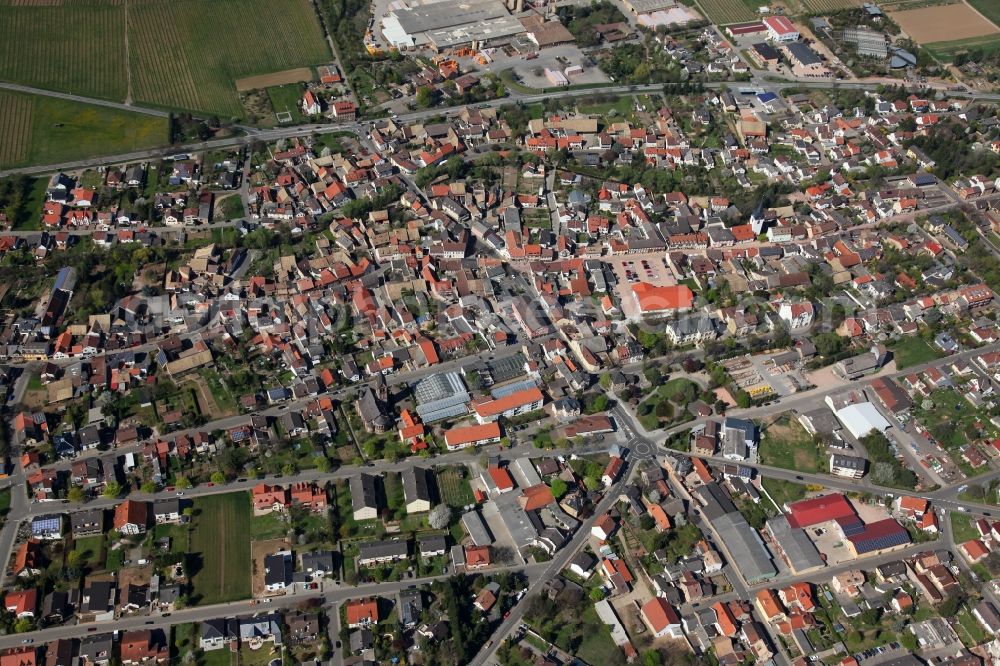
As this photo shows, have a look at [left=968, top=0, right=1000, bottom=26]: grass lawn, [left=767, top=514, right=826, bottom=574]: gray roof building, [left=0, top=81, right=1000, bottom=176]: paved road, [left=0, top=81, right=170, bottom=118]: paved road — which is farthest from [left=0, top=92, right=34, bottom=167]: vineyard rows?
[left=968, top=0, right=1000, bottom=26]: grass lawn

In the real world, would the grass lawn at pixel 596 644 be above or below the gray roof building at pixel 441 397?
below

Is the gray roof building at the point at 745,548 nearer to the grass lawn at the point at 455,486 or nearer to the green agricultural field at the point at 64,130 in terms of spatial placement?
the grass lawn at the point at 455,486

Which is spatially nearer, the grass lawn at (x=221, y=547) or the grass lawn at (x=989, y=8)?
the grass lawn at (x=221, y=547)

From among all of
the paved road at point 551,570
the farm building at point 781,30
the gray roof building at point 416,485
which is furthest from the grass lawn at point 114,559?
the farm building at point 781,30

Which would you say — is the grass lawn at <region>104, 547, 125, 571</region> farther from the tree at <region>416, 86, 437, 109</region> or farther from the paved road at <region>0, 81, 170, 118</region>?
the tree at <region>416, 86, 437, 109</region>

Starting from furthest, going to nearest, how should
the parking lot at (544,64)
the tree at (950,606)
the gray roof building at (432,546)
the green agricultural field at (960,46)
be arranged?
1. the green agricultural field at (960,46)
2. the parking lot at (544,64)
3. the gray roof building at (432,546)
4. the tree at (950,606)

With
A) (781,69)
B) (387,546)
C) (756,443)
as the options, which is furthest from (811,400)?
(781,69)
